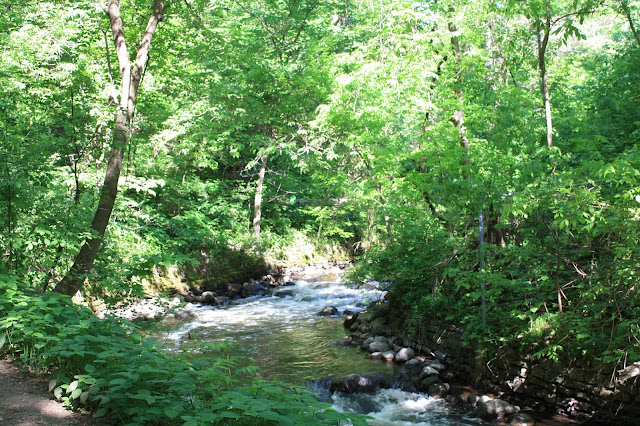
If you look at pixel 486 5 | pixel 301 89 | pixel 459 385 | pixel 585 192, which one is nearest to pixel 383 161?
pixel 486 5

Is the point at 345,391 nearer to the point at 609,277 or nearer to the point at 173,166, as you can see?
the point at 609,277

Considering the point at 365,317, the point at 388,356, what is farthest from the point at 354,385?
the point at 365,317

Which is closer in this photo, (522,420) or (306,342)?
(522,420)

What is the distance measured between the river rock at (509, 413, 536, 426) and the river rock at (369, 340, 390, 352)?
2912 millimetres

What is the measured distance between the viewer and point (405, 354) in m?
7.71

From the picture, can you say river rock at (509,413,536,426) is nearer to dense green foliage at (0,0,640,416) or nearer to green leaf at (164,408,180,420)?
dense green foliage at (0,0,640,416)

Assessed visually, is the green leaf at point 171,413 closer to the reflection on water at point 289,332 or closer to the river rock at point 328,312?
the reflection on water at point 289,332

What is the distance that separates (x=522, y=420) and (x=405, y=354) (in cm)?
246

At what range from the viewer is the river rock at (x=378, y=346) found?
8203 mm

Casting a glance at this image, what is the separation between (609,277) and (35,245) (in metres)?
6.60

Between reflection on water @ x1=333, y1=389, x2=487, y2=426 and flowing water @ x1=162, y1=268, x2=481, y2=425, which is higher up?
flowing water @ x1=162, y1=268, x2=481, y2=425

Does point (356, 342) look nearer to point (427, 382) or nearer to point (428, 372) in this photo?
point (428, 372)

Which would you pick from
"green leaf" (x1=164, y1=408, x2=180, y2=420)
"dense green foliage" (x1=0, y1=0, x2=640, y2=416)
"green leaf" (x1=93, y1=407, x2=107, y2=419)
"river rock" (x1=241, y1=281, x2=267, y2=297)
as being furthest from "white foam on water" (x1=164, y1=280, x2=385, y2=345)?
"green leaf" (x1=164, y1=408, x2=180, y2=420)

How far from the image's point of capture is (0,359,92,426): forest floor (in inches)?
117
